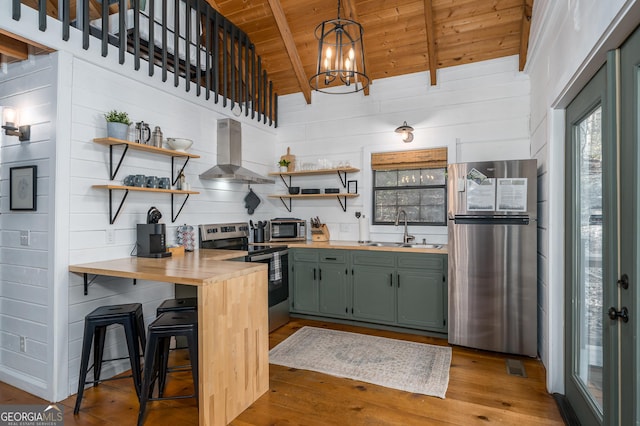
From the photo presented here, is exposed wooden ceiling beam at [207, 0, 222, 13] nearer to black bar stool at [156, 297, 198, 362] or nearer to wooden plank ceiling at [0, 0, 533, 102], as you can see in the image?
wooden plank ceiling at [0, 0, 533, 102]

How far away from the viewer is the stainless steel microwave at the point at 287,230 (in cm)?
458

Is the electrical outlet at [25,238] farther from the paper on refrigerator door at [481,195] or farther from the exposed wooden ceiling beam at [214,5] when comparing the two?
the paper on refrigerator door at [481,195]

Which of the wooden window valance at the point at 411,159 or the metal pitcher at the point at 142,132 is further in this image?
the wooden window valance at the point at 411,159

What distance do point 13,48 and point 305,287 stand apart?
3.38 m

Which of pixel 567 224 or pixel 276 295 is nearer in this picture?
pixel 567 224

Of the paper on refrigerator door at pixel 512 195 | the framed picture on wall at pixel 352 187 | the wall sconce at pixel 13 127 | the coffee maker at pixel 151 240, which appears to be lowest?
the coffee maker at pixel 151 240

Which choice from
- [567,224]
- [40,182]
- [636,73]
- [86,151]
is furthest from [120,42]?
[567,224]

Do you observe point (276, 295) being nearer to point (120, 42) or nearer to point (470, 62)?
point (120, 42)

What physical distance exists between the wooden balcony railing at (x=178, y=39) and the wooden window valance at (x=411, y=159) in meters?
1.70

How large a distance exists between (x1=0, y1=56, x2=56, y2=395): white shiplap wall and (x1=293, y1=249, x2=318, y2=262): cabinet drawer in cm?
244

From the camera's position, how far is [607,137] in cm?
170

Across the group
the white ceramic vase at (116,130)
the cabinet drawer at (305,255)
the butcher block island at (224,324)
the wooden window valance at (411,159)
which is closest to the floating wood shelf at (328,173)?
the wooden window valance at (411,159)

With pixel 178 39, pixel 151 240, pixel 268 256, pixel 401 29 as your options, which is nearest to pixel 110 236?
pixel 151 240

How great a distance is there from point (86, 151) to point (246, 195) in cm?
211
